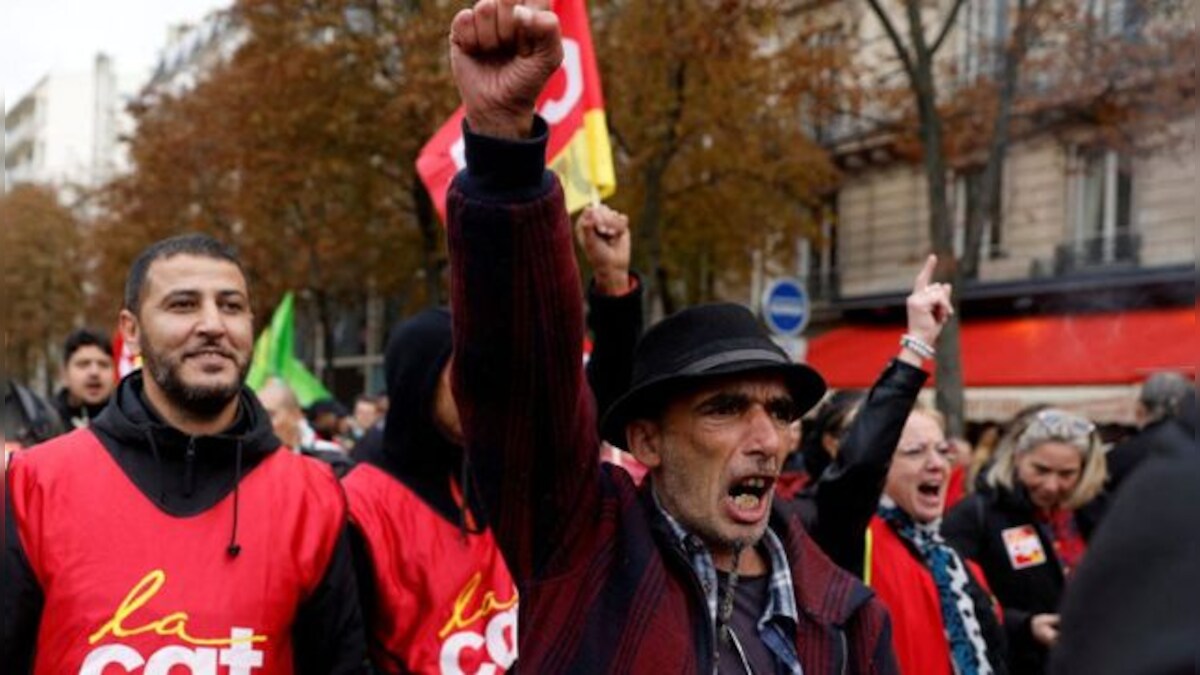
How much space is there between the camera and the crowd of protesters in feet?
6.64

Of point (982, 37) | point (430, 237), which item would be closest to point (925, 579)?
point (982, 37)

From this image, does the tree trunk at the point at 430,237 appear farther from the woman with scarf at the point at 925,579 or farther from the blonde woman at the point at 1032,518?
the woman with scarf at the point at 925,579

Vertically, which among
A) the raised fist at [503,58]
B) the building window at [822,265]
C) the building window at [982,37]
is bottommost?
the raised fist at [503,58]

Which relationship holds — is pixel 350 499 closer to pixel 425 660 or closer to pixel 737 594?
pixel 425 660

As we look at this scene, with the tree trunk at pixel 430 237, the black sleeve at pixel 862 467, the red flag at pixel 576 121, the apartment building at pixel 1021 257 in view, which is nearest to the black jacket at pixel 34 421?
the red flag at pixel 576 121

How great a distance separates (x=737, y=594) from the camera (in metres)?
2.49

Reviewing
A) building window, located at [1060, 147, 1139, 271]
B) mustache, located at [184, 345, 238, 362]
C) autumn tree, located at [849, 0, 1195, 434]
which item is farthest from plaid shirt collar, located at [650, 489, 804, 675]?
building window, located at [1060, 147, 1139, 271]

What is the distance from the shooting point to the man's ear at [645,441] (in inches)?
103

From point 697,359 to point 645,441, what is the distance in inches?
7.8

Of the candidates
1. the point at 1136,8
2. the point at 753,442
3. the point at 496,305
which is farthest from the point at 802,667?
the point at 1136,8

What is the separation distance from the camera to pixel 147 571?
3.12 m

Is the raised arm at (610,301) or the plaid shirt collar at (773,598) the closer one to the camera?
the plaid shirt collar at (773,598)

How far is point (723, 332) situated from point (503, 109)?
0.77 meters

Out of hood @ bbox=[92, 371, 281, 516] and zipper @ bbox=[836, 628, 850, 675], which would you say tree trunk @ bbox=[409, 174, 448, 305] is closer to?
hood @ bbox=[92, 371, 281, 516]
